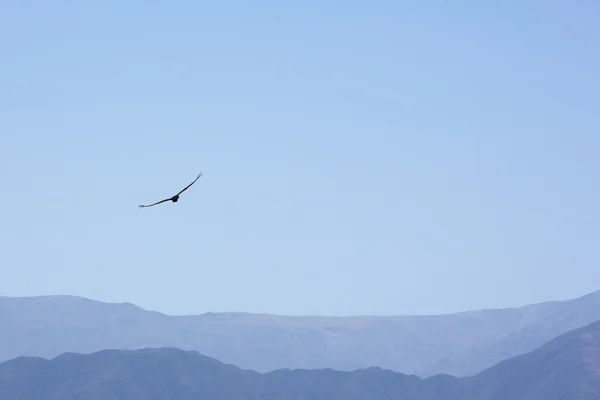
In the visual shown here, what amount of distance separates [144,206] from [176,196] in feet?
19.8

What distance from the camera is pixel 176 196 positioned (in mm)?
77562

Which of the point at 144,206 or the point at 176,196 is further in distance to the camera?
the point at 176,196

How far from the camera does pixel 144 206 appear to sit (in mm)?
71750
